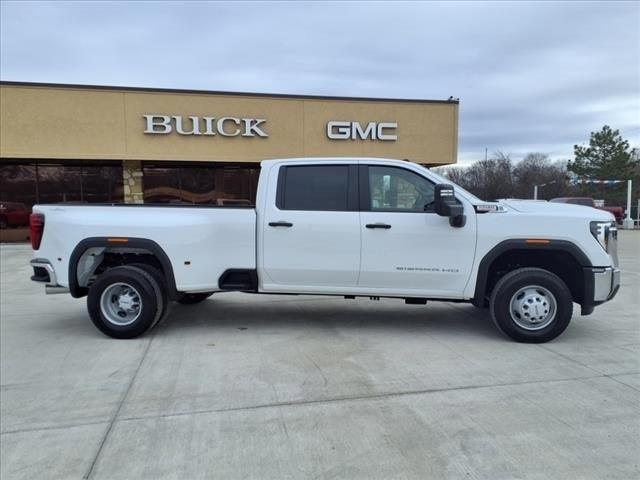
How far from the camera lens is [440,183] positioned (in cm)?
538

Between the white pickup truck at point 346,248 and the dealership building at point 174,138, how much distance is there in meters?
12.3

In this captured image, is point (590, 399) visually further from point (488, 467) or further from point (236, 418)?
point (236, 418)

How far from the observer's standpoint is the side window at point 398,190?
219 inches

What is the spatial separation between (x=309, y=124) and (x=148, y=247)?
1372cm

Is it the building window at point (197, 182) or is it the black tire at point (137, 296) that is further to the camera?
the building window at point (197, 182)

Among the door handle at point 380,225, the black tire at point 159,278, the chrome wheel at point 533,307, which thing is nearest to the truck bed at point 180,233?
the black tire at point 159,278

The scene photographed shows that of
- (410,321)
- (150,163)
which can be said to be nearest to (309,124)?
(150,163)

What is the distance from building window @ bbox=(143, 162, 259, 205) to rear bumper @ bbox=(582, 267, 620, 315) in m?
15.1

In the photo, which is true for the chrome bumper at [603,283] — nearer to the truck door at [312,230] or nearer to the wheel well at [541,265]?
the wheel well at [541,265]

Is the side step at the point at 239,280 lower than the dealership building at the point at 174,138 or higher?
lower

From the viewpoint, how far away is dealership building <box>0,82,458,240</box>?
17062 millimetres

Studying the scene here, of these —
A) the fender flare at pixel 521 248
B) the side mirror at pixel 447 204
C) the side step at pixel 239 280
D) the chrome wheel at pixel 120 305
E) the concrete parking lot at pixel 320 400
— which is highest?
the side mirror at pixel 447 204

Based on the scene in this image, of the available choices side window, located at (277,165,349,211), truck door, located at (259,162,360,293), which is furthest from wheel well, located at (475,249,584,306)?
side window, located at (277,165,349,211)

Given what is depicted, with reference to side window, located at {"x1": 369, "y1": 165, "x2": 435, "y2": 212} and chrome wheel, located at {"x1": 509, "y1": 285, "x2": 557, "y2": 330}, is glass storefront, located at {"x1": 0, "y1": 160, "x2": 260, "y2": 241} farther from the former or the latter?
chrome wheel, located at {"x1": 509, "y1": 285, "x2": 557, "y2": 330}
